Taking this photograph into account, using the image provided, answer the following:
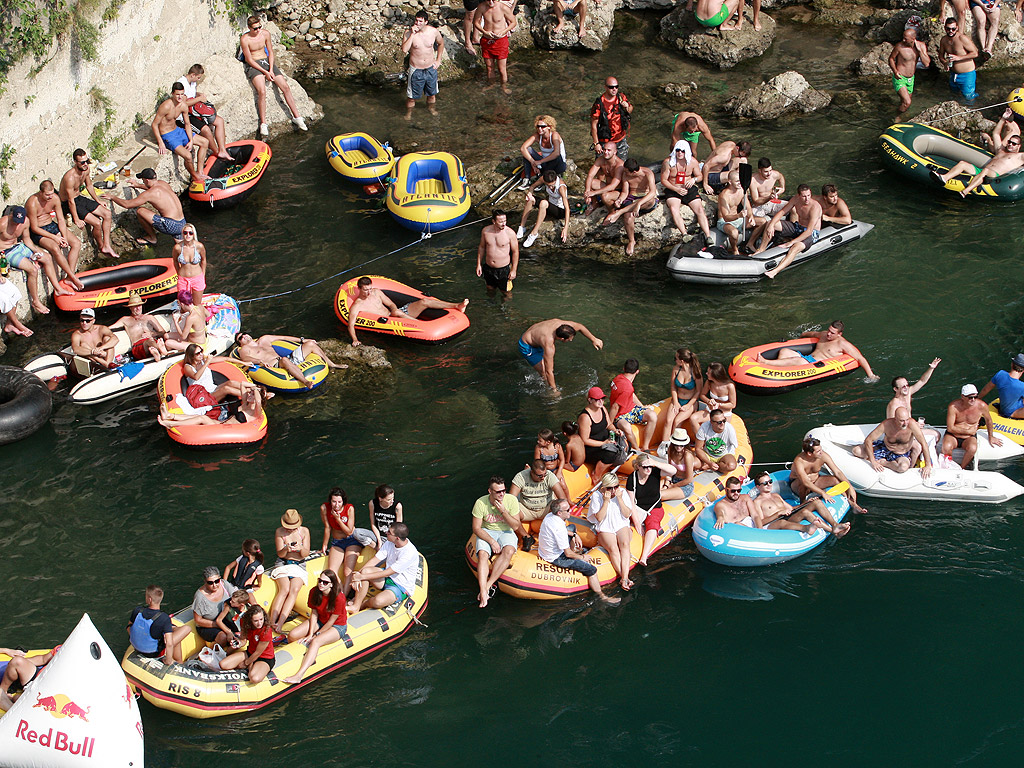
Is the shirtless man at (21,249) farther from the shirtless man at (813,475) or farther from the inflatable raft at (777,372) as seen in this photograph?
the shirtless man at (813,475)

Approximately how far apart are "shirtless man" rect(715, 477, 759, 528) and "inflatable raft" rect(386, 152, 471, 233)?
7132mm

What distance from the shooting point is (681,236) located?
16859 mm

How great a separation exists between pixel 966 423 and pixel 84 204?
12.4 metres

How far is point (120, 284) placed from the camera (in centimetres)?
1609

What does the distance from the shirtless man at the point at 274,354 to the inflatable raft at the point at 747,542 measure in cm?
539

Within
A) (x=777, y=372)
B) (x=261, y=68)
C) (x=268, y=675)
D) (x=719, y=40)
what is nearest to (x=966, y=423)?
(x=777, y=372)

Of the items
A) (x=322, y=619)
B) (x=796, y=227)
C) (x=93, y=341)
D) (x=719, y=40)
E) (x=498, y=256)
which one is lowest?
(x=322, y=619)

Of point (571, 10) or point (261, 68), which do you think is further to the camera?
point (571, 10)

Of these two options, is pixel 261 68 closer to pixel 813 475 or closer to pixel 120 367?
pixel 120 367

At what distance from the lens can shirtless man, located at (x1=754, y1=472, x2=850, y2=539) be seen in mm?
12078

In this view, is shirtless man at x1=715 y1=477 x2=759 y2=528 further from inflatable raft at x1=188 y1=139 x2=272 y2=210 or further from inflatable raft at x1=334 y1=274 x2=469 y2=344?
inflatable raft at x1=188 y1=139 x2=272 y2=210

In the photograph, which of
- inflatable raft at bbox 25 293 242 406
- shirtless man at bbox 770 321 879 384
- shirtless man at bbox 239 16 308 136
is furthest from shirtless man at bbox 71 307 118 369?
shirtless man at bbox 770 321 879 384

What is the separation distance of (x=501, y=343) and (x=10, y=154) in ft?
24.5

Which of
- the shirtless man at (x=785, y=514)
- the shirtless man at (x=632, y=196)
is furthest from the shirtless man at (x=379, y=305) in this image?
the shirtless man at (x=785, y=514)
